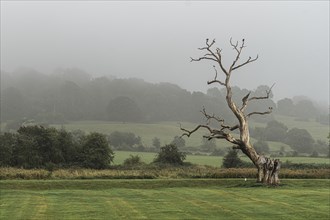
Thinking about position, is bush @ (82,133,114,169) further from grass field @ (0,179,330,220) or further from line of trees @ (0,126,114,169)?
grass field @ (0,179,330,220)

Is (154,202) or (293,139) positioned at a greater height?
(293,139)

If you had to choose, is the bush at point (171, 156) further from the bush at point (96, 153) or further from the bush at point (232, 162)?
the bush at point (96, 153)

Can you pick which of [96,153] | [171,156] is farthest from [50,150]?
[171,156]

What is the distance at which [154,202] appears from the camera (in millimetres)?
23406

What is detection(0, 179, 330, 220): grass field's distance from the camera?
62.9ft

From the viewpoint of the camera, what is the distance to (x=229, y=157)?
5275 cm

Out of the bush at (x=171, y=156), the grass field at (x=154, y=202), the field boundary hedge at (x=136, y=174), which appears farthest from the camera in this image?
the bush at (x=171, y=156)

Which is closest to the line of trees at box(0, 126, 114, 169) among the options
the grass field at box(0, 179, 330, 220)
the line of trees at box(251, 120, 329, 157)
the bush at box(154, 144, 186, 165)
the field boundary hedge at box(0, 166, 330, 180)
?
the field boundary hedge at box(0, 166, 330, 180)

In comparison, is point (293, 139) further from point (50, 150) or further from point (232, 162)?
point (50, 150)

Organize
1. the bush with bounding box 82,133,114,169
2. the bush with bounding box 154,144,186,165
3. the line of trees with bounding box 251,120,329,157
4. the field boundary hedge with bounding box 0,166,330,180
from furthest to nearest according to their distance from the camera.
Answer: the line of trees with bounding box 251,120,329,157
the bush with bounding box 154,144,186,165
the bush with bounding box 82,133,114,169
the field boundary hedge with bounding box 0,166,330,180

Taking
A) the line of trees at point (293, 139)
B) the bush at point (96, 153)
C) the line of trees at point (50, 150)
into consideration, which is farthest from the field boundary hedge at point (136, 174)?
the line of trees at point (293, 139)

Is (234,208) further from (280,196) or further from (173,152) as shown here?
(173,152)

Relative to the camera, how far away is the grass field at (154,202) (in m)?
19.2

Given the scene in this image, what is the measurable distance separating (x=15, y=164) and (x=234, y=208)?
3073 cm
